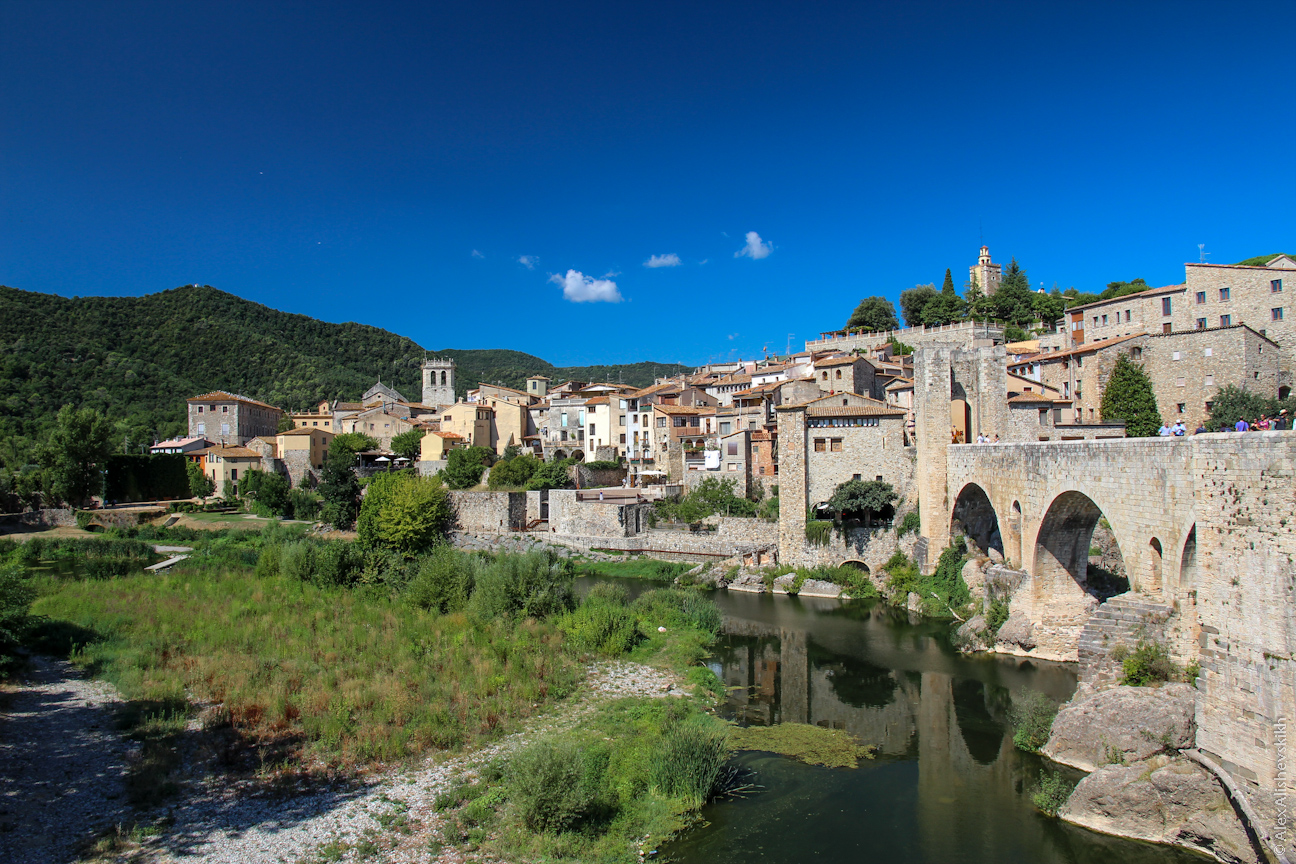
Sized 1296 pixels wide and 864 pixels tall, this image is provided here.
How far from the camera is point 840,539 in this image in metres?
25.7

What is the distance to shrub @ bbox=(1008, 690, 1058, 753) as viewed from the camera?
1247cm

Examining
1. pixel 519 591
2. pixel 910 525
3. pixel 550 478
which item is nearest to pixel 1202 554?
pixel 910 525

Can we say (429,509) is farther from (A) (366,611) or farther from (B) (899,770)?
(B) (899,770)

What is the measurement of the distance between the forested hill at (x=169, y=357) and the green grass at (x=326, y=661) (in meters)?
36.3

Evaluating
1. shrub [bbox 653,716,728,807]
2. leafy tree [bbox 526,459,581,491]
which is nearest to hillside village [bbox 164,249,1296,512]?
leafy tree [bbox 526,459,581,491]

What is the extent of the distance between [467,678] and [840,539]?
617 inches

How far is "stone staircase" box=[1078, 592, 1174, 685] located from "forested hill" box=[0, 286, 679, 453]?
187 feet

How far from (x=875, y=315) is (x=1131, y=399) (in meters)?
32.2

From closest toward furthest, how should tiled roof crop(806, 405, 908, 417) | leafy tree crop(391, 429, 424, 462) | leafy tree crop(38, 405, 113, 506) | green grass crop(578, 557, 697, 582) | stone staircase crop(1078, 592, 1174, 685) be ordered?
stone staircase crop(1078, 592, 1174, 685) < tiled roof crop(806, 405, 908, 417) < green grass crop(578, 557, 697, 582) < leafy tree crop(38, 405, 113, 506) < leafy tree crop(391, 429, 424, 462)

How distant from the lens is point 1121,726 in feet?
35.5

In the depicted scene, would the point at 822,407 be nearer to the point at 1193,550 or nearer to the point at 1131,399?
the point at 1131,399

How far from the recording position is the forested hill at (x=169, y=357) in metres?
51.5

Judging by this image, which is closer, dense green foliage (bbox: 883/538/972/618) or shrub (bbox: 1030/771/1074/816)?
shrub (bbox: 1030/771/1074/816)

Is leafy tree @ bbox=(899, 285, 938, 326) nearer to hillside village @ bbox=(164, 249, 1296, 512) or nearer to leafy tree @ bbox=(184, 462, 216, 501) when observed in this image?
hillside village @ bbox=(164, 249, 1296, 512)
